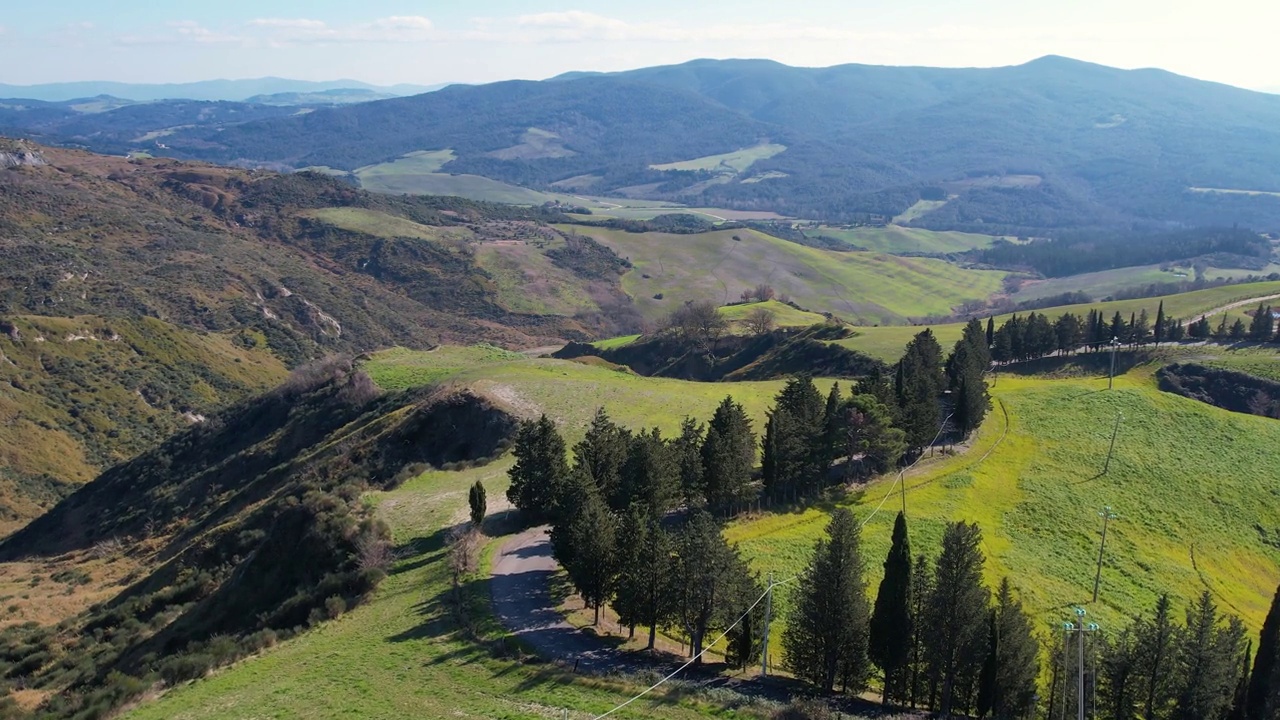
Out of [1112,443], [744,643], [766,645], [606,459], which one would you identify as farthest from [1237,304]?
[744,643]

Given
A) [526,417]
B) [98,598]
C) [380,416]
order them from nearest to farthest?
[98,598], [526,417], [380,416]

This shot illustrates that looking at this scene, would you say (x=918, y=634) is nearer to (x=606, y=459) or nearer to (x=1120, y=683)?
(x=1120, y=683)

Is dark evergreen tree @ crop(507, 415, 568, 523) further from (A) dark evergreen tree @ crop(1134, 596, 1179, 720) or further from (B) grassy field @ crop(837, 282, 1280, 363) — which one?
(B) grassy field @ crop(837, 282, 1280, 363)

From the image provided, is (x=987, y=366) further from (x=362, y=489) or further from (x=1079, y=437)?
(x=362, y=489)

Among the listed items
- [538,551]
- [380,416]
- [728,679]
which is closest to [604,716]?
[728,679]

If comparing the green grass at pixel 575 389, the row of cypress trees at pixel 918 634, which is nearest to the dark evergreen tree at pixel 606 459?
the green grass at pixel 575 389

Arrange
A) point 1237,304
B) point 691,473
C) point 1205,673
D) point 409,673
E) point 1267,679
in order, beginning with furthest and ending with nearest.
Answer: point 1237,304 < point 691,473 < point 409,673 < point 1267,679 < point 1205,673
